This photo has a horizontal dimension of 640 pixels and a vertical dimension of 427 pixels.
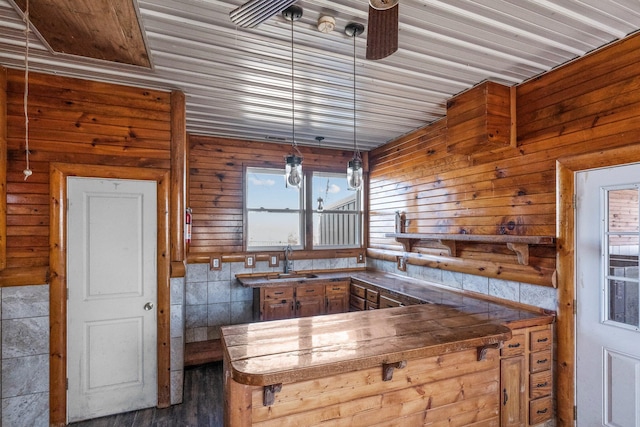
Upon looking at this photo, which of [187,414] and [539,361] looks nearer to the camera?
[539,361]

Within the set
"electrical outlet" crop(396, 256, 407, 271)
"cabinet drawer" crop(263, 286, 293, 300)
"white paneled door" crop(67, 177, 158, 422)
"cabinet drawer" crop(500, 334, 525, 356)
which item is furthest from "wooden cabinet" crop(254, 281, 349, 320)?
"cabinet drawer" crop(500, 334, 525, 356)

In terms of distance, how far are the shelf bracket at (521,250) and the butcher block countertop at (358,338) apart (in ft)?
1.34

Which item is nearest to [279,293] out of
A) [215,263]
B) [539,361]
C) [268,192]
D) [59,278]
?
[215,263]

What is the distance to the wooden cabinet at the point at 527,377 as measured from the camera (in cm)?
233

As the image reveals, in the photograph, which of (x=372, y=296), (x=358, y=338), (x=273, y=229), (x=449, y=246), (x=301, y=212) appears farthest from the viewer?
(x=301, y=212)

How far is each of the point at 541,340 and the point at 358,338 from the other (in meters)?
1.55

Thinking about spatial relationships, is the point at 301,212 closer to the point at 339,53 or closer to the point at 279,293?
the point at 279,293

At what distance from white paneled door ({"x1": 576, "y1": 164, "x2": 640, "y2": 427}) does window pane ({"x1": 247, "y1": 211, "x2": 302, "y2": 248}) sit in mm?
3316

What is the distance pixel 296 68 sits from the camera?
2582mm

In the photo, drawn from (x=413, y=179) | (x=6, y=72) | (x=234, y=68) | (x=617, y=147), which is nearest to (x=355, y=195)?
(x=413, y=179)

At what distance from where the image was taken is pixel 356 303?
14.0ft

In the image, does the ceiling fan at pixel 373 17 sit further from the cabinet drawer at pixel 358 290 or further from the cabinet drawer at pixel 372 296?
the cabinet drawer at pixel 358 290

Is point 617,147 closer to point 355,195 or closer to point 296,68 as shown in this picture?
point 296,68

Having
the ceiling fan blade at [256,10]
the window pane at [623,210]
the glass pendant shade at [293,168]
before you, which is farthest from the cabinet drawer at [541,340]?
the ceiling fan blade at [256,10]
